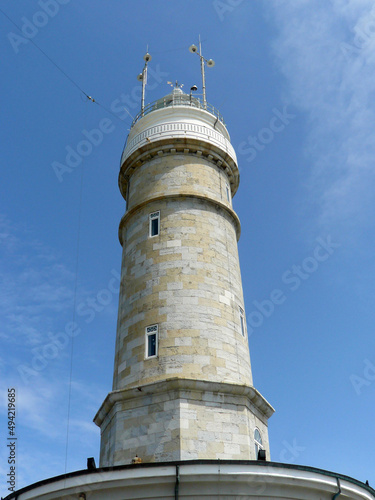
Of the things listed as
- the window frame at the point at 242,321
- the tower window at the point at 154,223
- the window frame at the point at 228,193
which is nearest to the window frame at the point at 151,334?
the window frame at the point at 242,321

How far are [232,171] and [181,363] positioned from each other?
35.2ft

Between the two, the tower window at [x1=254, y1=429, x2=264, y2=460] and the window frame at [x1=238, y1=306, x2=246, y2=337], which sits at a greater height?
the window frame at [x1=238, y1=306, x2=246, y2=337]

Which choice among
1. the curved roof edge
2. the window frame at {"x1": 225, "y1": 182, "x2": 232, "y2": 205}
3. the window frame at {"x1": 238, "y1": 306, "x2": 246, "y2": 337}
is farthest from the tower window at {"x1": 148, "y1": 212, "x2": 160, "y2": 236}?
the curved roof edge

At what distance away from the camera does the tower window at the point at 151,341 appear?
18453mm

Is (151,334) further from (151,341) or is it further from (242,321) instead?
(242,321)

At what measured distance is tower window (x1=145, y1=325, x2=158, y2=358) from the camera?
18.5m

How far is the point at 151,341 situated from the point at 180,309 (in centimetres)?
154

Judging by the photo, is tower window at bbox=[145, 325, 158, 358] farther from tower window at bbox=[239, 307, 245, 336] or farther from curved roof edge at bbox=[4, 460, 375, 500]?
curved roof edge at bbox=[4, 460, 375, 500]

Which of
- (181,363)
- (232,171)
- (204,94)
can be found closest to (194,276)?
(181,363)

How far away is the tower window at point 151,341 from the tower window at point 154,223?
4.18 m

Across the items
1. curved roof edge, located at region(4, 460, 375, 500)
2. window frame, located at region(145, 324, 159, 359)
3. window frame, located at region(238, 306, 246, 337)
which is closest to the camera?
curved roof edge, located at region(4, 460, 375, 500)

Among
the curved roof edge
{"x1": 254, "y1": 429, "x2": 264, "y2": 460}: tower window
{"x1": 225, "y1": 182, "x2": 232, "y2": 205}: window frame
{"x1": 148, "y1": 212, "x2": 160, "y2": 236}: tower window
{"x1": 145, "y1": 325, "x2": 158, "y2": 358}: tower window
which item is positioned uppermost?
{"x1": 225, "y1": 182, "x2": 232, "y2": 205}: window frame

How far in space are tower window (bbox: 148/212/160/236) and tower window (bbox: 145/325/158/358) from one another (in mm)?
4177

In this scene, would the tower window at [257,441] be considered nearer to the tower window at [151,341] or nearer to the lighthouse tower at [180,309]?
the lighthouse tower at [180,309]
